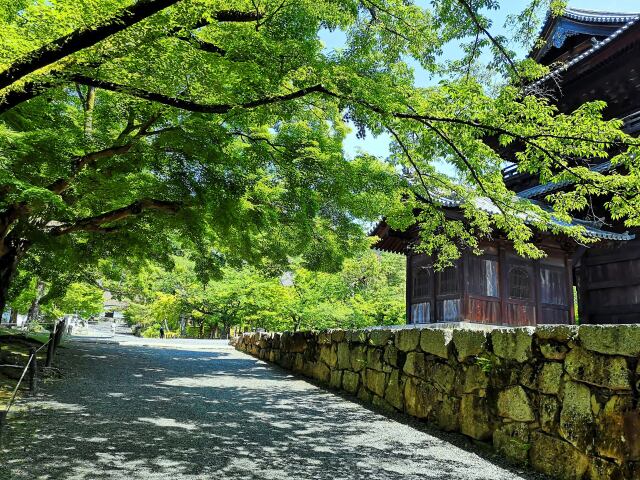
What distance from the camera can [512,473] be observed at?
4.12 m

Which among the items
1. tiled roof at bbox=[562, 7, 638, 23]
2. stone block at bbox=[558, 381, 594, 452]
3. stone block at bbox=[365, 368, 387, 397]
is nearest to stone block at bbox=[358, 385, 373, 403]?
stone block at bbox=[365, 368, 387, 397]

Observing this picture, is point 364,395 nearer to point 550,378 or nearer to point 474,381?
point 474,381

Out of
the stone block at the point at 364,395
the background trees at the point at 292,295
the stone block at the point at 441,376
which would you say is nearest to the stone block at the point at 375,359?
the stone block at the point at 364,395

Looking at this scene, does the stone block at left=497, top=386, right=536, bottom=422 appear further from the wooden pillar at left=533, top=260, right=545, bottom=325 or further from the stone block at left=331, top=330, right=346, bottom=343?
the wooden pillar at left=533, top=260, right=545, bottom=325

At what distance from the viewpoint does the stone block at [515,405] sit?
14.7 feet

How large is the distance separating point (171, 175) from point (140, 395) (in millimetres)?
4212

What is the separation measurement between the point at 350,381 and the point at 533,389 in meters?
4.56

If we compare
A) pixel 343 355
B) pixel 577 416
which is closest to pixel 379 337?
pixel 343 355

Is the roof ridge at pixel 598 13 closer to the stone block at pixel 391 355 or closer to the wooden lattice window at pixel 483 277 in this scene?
the wooden lattice window at pixel 483 277

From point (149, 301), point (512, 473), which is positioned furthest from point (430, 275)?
point (149, 301)

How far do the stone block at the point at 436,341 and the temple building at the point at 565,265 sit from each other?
15.9ft

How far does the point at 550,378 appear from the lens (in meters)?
4.29

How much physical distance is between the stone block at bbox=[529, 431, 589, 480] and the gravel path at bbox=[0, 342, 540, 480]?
0.74 ft

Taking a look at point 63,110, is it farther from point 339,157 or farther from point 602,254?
point 602,254
